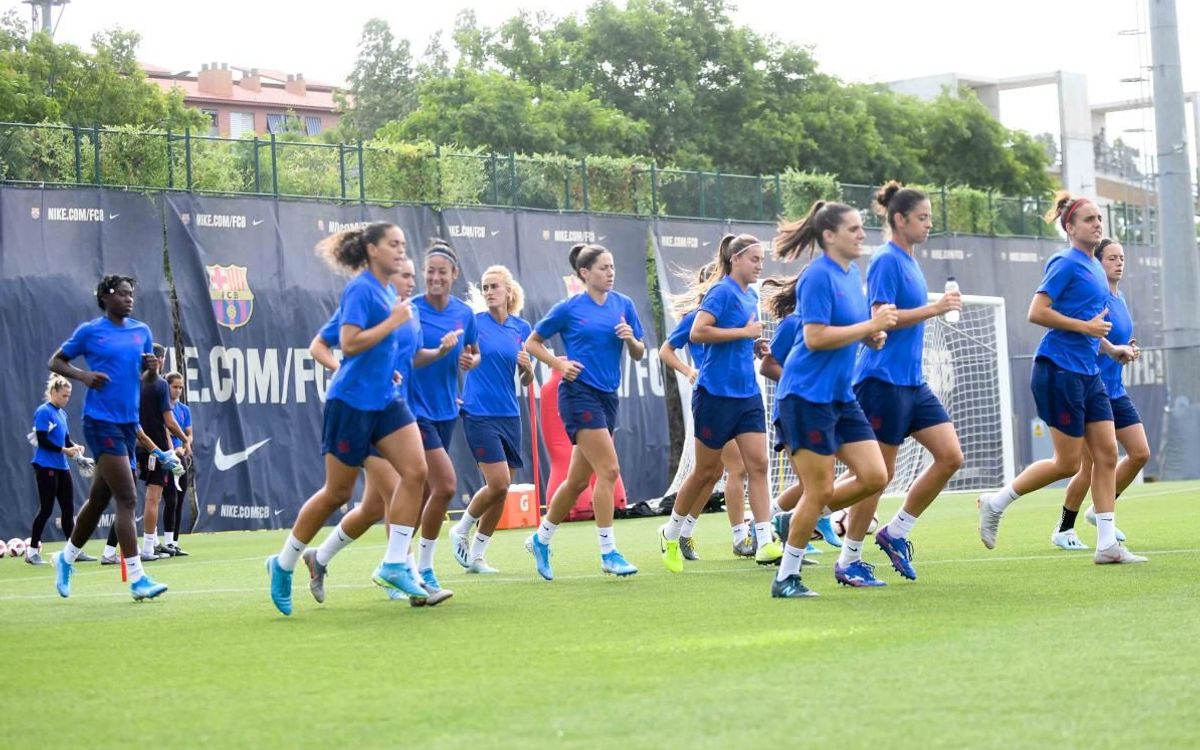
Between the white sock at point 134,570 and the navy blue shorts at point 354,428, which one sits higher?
the navy blue shorts at point 354,428

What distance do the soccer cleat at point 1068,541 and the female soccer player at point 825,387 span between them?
3.49 metres

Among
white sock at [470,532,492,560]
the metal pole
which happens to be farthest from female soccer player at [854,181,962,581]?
the metal pole

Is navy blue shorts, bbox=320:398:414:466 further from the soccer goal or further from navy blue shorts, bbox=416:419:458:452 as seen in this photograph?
the soccer goal

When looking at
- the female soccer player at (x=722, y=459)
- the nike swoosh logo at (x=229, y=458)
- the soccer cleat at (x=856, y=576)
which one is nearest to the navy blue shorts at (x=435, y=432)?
the female soccer player at (x=722, y=459)

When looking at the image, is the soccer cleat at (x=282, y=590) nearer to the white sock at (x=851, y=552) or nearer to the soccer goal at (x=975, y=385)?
the white sock at (x=851, y=552)

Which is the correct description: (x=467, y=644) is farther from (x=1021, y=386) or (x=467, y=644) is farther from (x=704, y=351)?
(x=1021, y=386)

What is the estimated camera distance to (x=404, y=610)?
9500mm

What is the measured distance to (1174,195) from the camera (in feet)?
97.6

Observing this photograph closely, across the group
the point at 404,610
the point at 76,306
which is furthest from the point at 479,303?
the point at 404,610

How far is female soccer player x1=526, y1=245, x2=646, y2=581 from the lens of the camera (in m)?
11.4

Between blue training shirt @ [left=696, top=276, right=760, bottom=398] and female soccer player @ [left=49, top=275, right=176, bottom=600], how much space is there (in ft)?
12.0

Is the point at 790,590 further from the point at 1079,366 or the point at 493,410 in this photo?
the point at 493,410

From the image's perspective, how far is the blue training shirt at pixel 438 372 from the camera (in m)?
11.0

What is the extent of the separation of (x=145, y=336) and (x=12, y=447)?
9.82 metres
